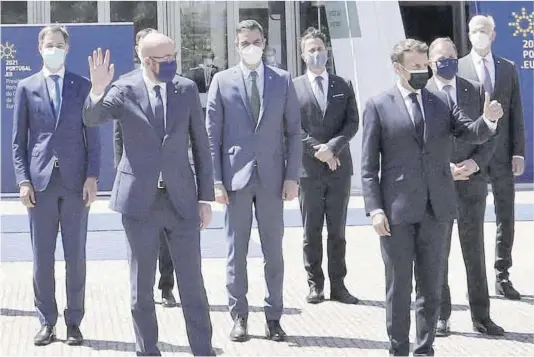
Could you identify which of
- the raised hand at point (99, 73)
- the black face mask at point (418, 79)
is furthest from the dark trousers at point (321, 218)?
the raised hand at point (99, 73)

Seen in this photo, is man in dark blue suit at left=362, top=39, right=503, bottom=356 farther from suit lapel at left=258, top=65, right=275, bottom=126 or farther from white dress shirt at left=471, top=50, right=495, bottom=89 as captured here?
Answer: white dress shirt at left=471, top=50, right=495, bottom=89

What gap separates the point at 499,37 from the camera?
53.1 ft

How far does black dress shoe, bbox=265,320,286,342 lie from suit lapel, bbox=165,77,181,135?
1907 mm

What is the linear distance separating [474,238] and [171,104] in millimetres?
2557

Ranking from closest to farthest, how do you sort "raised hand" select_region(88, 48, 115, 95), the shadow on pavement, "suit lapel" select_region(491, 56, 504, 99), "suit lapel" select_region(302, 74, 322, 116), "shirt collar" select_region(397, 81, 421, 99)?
"raised hand" select_region(88, 48, 115, 95) → "shirt collar" select_region(397, 81, 421, 99) → the shadow on pavement → "suit lapel" select_region(491, 56, 504, 99) → "suit lapel" select_region(302, 74, 322, 116)

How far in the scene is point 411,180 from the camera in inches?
221

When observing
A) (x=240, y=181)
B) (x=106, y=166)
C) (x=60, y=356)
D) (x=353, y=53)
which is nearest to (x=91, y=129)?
(x=240, y=181)

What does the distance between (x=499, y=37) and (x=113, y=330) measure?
10.9 m

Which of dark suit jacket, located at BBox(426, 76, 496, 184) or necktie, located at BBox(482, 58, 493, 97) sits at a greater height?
necktie, located at BBox(482, 58, 493, 97)

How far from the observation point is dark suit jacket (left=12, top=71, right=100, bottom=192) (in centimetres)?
662

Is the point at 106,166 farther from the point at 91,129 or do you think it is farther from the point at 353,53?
the point at 91,129

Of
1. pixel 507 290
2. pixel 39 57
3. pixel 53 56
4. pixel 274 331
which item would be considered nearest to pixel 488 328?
pixel 507 290

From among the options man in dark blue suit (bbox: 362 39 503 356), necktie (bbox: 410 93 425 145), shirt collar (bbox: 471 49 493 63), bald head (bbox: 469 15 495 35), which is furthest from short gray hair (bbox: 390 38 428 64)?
shirt collar (bbox: 471 49 493 63)

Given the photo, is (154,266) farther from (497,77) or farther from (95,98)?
(497,77)
